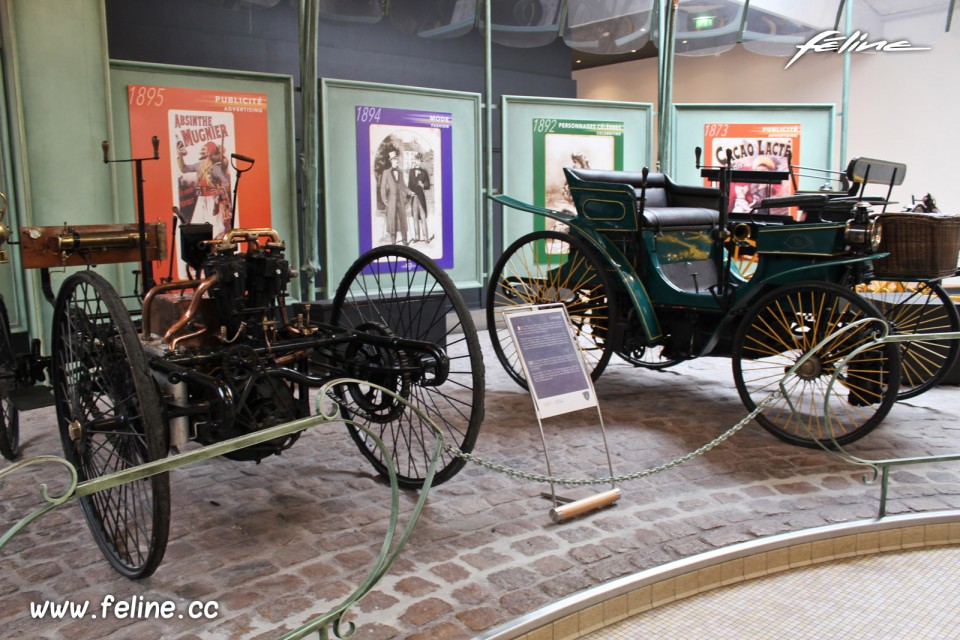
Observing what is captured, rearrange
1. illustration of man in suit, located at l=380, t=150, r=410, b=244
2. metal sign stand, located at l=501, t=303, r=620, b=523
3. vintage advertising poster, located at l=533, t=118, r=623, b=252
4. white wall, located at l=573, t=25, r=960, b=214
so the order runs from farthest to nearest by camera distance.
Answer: white wall, located at l=573, t=25, r=960, b=214 < vintage advertising poster, located at l=533, t=118, r=623, b=252 < illustration of man in suit, located at l=380, t=150, r=410, b=244 < metal sign stand, located at l=501, t=303, r=620, b=523

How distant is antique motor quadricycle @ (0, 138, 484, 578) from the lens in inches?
106

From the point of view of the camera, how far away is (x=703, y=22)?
8.05 m

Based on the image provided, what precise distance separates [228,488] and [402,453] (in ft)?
2.75

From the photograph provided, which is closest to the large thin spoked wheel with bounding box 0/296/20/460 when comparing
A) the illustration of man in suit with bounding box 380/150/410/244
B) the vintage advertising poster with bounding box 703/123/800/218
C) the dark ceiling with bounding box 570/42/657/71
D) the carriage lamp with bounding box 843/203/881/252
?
the illustration of man in suit with bounding box 380/150/410/244

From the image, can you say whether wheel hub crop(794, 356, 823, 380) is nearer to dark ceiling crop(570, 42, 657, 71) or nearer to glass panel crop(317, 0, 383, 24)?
glass panel crop(317, 0, 383, 24)

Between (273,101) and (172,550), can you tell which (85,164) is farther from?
(172,550)

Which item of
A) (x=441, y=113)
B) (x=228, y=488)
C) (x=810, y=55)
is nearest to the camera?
(x=228, y=488)

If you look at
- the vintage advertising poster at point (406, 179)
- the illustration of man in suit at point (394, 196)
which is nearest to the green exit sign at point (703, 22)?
the vintage advertising poster at point (406, 179)

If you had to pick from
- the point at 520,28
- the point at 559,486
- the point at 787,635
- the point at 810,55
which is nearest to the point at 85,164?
the point at 559,486

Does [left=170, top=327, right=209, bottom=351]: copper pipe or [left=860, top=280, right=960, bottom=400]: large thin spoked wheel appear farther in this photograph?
[left=860, top=280, right=960, bottom=400]: large thin spoked wheel

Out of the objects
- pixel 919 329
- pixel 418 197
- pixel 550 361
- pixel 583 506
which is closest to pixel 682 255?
pixel 919 329

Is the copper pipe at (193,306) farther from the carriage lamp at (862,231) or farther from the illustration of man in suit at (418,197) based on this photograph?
the illustration of man in suit at (418,197)

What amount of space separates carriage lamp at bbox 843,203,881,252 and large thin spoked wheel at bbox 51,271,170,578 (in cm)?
321

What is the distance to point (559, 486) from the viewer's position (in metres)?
3.58
